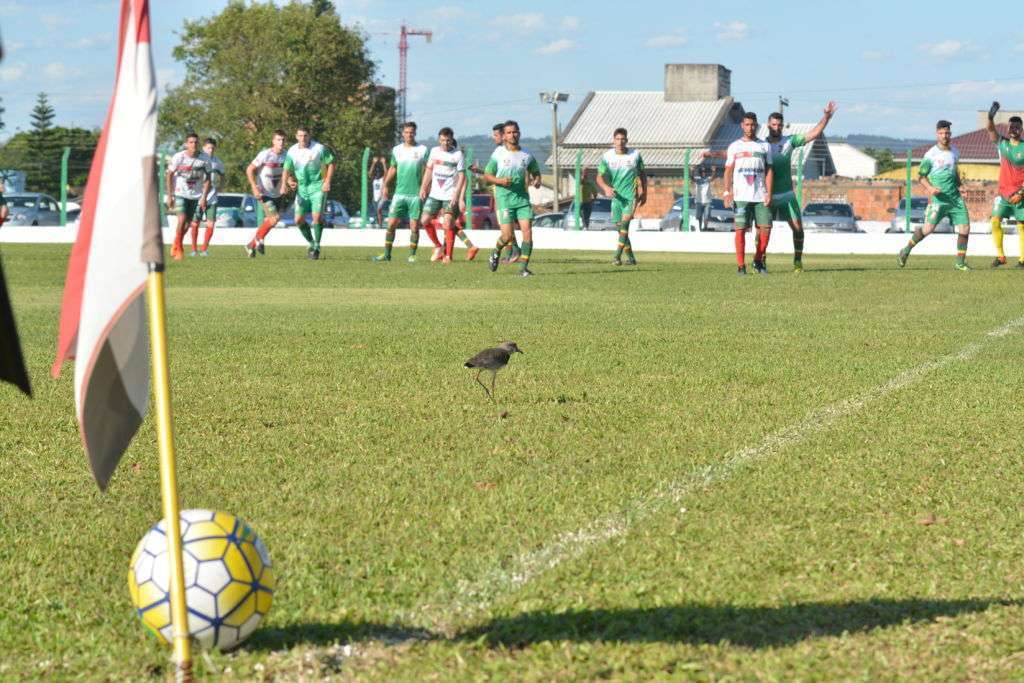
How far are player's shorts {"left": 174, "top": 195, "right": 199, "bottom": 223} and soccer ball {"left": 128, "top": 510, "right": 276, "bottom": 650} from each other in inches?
826

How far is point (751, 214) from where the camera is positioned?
2062 centimetres

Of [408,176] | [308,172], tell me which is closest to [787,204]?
[408,176]

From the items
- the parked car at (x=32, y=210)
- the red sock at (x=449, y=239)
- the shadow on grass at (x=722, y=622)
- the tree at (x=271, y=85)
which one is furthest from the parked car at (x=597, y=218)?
the shadow on grass at (x=722, y=622)

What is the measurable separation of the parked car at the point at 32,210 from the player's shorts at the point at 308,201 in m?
18.0

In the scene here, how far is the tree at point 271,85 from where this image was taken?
70.2m

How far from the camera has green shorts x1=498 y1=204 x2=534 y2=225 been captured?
20703 millimetres

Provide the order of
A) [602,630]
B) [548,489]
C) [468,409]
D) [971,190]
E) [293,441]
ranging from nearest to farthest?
[602,630] → [548,489] → [293,441] → [468,409] → [971,190]

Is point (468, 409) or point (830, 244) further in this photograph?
point (830, 244)

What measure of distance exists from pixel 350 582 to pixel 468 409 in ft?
11.4

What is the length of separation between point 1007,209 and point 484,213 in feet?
82.7

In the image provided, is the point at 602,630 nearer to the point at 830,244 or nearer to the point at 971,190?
the point at 830,244

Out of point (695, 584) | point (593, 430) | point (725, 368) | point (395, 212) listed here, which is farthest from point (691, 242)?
point (695, 584)

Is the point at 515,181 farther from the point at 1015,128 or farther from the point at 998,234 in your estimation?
the point at 998,234

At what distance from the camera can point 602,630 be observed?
12.4 feet
